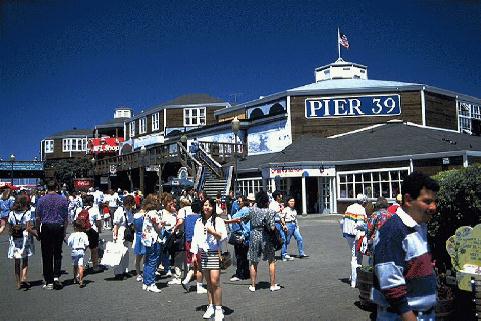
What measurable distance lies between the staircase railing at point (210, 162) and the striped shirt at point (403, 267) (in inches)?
968

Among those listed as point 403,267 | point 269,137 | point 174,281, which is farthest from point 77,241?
point 269,137

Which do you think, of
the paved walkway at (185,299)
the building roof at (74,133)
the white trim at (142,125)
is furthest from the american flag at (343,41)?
the building roof at (74,133)

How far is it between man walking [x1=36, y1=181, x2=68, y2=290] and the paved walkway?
354 mm

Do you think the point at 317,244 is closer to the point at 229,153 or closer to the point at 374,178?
the point at 374,178

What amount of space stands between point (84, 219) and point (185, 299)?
3189mm

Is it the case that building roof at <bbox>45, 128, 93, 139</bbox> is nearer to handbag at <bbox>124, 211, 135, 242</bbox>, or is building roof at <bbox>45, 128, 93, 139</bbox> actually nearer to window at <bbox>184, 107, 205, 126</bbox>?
window at <bbox>184, 107, 205, 126</bbox>

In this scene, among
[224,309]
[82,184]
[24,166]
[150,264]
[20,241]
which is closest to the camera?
[224,309]

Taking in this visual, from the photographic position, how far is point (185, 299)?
7.73 meters

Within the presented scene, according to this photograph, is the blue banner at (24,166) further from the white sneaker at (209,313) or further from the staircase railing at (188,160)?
the white sneaker at (209,313)

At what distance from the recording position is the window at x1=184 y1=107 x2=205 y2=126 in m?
45.0

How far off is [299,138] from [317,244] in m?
17.0

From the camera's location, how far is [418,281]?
2.95 metres

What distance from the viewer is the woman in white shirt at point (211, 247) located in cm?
631

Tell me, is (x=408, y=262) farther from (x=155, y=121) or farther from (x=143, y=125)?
(x=143, y=125)
